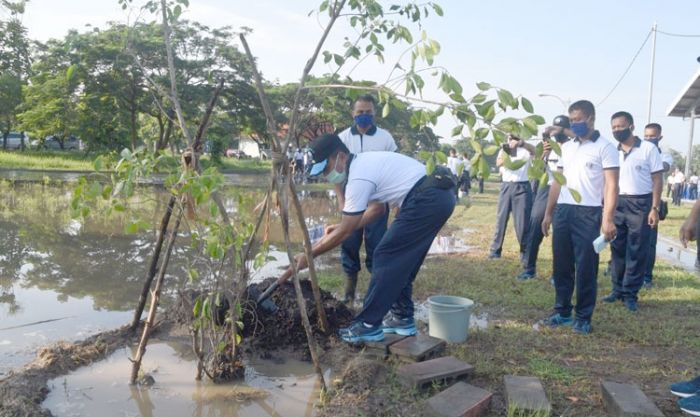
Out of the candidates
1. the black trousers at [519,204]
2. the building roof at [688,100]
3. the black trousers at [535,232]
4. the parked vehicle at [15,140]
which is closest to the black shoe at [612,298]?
the black trousers at [535,232]

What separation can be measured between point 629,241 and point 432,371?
3204 millimetres

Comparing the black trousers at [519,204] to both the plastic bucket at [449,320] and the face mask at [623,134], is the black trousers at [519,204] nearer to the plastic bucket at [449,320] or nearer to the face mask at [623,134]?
the face mask at [623,134]

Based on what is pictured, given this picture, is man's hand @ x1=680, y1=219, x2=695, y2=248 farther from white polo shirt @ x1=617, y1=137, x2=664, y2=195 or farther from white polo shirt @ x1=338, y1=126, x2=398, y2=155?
white polo shirt @ x1=338, y1=126, x2=398, y2=155

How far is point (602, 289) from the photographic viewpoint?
605 centimetres

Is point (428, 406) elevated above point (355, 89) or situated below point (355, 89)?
below

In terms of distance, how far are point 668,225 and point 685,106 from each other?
11.4m

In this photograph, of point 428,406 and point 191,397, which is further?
point 191,397

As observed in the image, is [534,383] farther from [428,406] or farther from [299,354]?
[299,354]

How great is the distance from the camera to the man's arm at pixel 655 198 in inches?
218

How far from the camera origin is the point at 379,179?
12.0 feet

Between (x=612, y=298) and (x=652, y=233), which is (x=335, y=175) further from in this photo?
(x=652, y=233)

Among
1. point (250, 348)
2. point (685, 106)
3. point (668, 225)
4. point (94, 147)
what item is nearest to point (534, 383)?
point (250, 348)

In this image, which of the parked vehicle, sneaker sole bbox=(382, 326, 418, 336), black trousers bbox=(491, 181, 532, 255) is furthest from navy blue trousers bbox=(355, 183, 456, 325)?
the parked vehicle

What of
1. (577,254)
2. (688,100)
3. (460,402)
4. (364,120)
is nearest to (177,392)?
(460,402)
